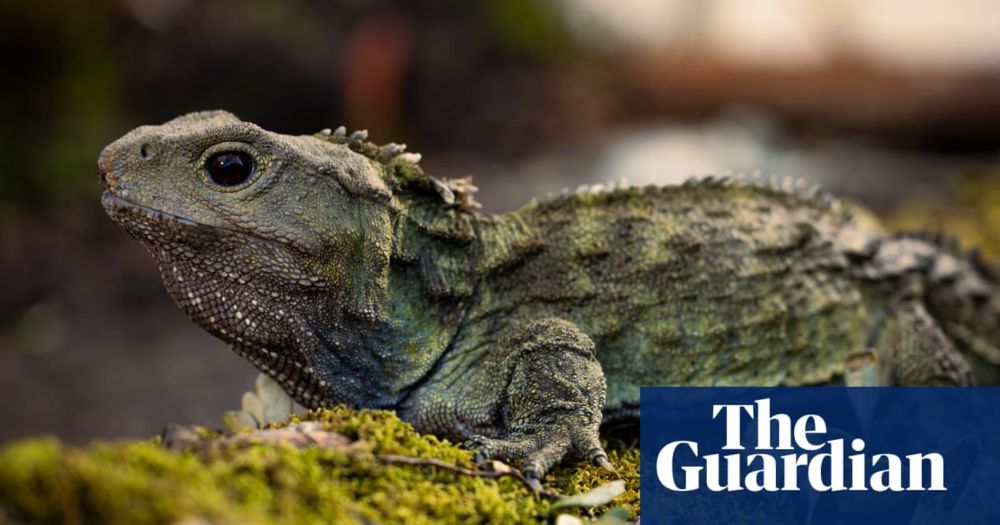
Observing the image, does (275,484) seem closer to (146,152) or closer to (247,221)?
(247,221)

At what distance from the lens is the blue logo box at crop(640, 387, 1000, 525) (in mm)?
4586

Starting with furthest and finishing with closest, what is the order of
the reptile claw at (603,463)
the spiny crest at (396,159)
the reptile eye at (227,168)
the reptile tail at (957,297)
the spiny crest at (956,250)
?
the spiny crest at (956,250)
the reptile tail at (957,297)
the spiny crest at (396,159)
the reptile eye at (227,168)
the reptile claw at (603,463)

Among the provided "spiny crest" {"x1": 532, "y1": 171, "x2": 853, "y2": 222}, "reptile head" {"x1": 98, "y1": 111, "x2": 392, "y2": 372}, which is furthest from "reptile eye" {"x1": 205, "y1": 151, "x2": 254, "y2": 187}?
"spiny crest" {"x1": 532, "y1": 171, "x2": 853, "y2": 222}

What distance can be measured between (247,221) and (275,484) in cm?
164

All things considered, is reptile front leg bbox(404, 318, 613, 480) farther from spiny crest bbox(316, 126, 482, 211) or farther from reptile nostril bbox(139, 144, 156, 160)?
reptile nostril bbox(139, 144, 156, 160)

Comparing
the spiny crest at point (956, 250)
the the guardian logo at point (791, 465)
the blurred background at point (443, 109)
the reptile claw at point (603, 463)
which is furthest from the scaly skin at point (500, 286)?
the blurred background at point (443, 109)

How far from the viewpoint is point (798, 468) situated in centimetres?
467

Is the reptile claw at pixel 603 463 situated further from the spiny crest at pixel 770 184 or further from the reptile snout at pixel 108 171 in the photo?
the reptile snout at pixel 108 171

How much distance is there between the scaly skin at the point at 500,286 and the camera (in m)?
4.76

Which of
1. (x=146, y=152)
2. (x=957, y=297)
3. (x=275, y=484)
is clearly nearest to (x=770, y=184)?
(x=957, y=297)

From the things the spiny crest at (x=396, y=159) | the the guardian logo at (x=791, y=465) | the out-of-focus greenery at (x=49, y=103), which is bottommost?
the the guardian logo at (x=791, y=465)

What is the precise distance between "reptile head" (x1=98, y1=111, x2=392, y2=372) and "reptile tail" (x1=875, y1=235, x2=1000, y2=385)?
3.91 meters

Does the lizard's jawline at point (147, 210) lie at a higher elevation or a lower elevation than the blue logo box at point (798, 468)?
higher

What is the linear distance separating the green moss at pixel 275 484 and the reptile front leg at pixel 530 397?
0.17 meters
